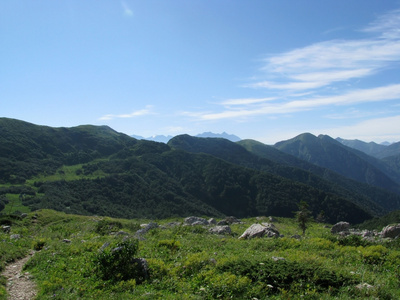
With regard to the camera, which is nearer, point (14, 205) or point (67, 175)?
point (14, 205)

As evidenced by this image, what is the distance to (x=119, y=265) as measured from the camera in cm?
1160

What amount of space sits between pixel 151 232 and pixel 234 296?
49.4ft

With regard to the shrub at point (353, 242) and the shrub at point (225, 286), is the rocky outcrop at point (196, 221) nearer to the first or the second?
the shrub at point (353, 242)

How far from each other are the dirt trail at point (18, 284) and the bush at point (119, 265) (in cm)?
275

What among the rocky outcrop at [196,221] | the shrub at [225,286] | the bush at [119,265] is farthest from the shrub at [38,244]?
the rocky outcrop at [196,221]

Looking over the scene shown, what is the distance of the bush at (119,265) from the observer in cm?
1123

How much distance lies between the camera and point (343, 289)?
30.3 ft

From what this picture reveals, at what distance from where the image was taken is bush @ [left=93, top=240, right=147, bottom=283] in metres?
11.2

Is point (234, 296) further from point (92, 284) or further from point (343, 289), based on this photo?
point (92, 284)

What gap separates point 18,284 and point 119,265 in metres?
4.78

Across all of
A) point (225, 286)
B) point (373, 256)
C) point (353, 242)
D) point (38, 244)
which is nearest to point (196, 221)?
point (38, 244)

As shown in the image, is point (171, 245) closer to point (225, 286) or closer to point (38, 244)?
point (225, 286)

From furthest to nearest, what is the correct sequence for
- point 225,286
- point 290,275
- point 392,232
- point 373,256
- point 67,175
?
1. point 67,175
2. point 392,232
3. point 373,256
4. point 290,275
5. point 225,286

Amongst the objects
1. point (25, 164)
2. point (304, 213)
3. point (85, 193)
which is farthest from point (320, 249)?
point (25, 164)
